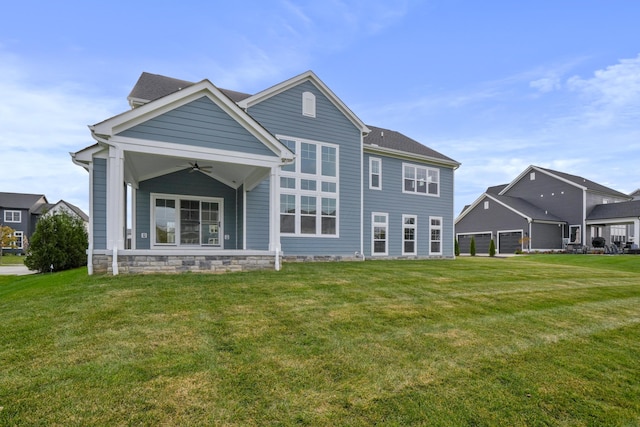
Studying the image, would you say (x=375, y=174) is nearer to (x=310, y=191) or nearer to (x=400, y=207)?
(x=400, y=207)

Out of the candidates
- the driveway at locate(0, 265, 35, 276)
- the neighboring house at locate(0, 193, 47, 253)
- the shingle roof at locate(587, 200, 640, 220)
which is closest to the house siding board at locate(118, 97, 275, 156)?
the driveway at locate(0, 265, 35, 276)

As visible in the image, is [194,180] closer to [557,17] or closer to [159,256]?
[159,256]

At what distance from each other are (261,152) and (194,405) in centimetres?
751

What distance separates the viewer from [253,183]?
11.2 meters

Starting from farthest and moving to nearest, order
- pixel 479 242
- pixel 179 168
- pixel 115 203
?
1. pixel 479 242
2. pixel 179 168
3. pixel 115 203

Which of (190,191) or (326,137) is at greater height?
(326,137)

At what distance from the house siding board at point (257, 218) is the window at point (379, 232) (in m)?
5.80

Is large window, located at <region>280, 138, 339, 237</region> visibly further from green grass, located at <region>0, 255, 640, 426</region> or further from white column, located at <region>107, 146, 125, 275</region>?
green grass, located at <region>0, 255, 640, 426</region>

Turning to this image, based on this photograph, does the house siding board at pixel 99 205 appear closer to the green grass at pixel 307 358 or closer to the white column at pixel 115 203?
the white column at pixel 115 203

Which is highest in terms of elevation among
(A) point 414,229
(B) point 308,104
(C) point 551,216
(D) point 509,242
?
(B) point 308,104

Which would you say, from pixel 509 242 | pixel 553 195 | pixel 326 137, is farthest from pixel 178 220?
pixel 553 195

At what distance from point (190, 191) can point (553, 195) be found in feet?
104

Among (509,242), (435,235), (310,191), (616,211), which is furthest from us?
(509,242)

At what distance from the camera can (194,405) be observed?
2812mm
